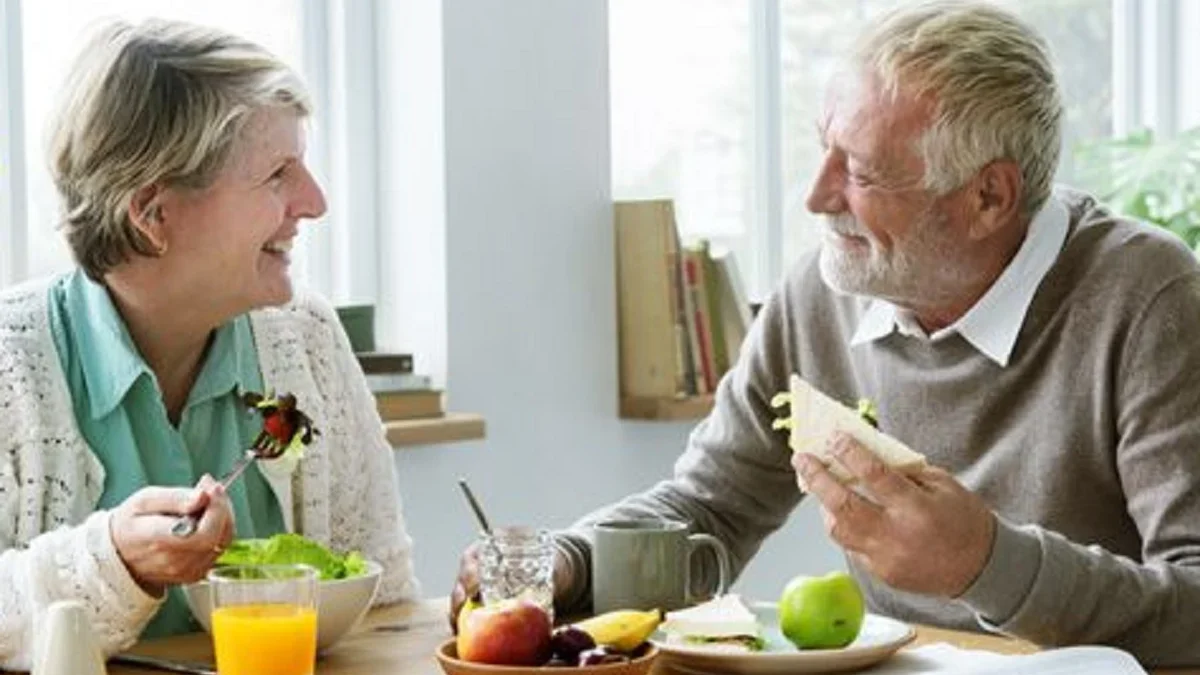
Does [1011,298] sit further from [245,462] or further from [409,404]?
[409,404]

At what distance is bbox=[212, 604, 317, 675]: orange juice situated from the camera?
186cm

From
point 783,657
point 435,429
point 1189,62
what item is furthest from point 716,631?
point 1189,62

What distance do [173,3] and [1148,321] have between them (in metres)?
1.84

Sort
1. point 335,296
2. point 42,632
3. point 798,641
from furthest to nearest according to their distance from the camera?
1. point 335,296
2. point 798,641
3. point 42,632

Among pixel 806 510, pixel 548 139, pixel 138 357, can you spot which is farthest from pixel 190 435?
pixel 806 510

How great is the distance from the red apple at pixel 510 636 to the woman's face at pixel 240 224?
2.25 feet

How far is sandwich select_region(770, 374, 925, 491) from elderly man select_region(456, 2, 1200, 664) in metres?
0.31

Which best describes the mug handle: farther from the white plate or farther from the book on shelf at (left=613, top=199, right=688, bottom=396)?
the book on shelf at (left=613, top=199, right=688, bottom=396)

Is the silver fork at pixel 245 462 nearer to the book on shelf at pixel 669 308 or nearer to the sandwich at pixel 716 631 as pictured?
the sandwich at pixel 716 631

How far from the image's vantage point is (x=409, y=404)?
3566mm

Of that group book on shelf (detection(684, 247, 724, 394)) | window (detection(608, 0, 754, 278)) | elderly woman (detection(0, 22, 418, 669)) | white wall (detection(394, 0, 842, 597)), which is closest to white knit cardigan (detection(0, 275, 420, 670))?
elderly woman (detection(0, 22, 418, 669))

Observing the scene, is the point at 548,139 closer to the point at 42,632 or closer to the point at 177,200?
the point at 177,200

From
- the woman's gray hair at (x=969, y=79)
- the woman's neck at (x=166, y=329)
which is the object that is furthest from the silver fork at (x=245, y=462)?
the woman's gray hair at (x=969, y=79)

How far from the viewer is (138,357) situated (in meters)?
2.35
